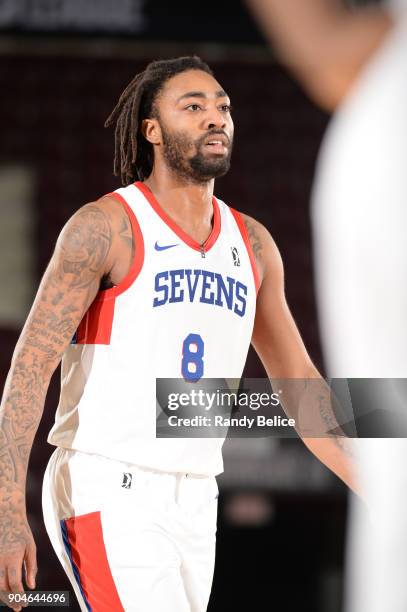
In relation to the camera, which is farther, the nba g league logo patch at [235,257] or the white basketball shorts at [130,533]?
the nba g league logo patch at [235,257]

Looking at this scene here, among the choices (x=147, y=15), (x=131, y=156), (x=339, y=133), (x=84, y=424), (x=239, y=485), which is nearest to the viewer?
(x=339, y=133)

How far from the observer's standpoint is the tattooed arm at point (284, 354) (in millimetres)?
2344

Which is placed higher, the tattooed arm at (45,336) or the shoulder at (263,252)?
the shoulder at (263,252)

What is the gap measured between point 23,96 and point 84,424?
3080 mm

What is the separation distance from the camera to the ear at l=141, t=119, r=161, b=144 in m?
2.32

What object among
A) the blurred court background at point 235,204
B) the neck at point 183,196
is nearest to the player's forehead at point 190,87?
the neck at point 183,196

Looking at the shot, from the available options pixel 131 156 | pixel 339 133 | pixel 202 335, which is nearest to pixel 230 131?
pixel 131 156

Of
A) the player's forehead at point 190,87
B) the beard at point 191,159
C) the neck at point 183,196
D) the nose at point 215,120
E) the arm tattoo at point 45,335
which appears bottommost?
the arm tattoo at point 45,335

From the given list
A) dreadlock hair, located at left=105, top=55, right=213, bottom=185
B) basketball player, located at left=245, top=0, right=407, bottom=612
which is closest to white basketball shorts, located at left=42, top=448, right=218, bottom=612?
dreadlock hair, located at left=105, top=55, right=213, bottom=185

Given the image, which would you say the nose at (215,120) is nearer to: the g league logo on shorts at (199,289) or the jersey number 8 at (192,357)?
the g league logo on shorts at (199,289)

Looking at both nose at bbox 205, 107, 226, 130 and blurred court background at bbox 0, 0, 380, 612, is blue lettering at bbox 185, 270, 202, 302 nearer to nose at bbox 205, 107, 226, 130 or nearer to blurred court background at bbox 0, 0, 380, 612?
nose at bbox 205, 107, 226, 130

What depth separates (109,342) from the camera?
2162mm

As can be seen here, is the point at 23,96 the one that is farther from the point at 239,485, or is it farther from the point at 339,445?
the point at 339,445

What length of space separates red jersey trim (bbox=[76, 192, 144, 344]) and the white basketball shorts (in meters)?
0.24
